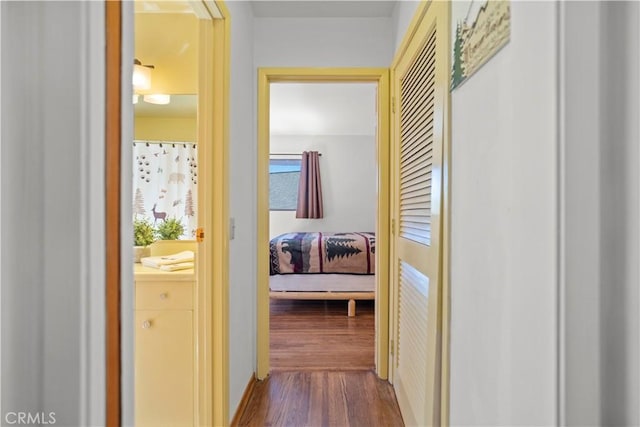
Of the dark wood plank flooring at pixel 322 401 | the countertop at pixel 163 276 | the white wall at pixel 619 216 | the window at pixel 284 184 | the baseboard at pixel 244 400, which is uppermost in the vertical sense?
the window at pixel 284 184

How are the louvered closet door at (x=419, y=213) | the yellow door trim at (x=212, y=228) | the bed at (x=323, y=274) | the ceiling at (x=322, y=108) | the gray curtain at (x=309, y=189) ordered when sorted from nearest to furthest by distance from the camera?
the louvered closet door at (x=419, y=213)
the yellow door trim at (x=212, y=228)
the bed at (x=323, y=274)
the ceiling at (x=322, y=108)
the gray curtain at (x=309, y=189)

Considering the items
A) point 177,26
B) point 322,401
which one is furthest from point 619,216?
point 177,26

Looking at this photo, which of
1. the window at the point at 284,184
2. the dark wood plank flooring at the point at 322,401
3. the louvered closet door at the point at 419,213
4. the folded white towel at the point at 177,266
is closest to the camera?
the louvered closet door at the point at 419,213

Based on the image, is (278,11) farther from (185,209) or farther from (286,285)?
(286,285)

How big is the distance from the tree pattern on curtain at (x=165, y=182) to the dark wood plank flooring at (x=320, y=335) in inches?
47.4

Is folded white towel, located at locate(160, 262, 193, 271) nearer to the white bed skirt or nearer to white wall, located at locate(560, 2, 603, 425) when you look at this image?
white wall, located at locate(560, 2, 603, 425)

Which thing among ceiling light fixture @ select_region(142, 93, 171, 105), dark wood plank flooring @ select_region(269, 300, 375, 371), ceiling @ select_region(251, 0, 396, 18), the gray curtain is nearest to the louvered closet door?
ceiling @ select_region(251, 0, 396, 18)

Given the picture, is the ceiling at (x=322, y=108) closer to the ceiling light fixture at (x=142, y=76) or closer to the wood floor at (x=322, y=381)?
the ceiling light fixture at (x=142, y=76)

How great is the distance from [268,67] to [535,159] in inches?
77.8

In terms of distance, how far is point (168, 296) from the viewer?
160cm

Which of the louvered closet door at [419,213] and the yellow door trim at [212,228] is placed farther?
the yellow door trim at [212,228]

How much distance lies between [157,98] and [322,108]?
269 cm

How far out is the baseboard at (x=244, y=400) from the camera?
1764mm

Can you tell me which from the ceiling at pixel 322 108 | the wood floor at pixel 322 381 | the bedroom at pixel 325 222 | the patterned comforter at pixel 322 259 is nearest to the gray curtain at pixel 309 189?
the bedroom at pixel 325 222
